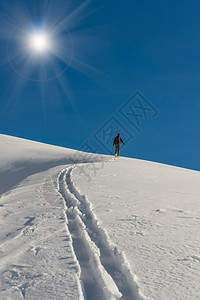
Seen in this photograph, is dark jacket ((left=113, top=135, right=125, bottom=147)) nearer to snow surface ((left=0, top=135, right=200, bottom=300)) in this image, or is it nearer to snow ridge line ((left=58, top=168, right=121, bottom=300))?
snow surface ((left=0, top=135, right=200, bottom=300))

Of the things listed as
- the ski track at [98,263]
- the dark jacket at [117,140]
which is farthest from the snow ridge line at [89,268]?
the dark jacket at [117,140]

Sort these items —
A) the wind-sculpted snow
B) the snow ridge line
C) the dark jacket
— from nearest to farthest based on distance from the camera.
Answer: the snow ridge line → the wind-sculpted snow → the dark jacket

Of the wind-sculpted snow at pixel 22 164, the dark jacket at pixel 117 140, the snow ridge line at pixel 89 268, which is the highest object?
the dark jacket at pixel 117 140

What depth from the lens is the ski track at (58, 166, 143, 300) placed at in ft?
7.54

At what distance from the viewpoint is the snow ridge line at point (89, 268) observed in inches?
89.9

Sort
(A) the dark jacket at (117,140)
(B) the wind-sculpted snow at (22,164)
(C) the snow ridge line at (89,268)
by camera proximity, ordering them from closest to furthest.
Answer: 1. (C) the snow ridge line at (89,268)
2. (B) the wind-sculpted snow at (22,164)
3. (A) the dark jacket at (117,140)

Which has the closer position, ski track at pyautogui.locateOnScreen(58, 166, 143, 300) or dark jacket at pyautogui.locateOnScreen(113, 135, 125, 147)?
ski track at pyautogui.locateOnScreen(58, 166, 143, 300)

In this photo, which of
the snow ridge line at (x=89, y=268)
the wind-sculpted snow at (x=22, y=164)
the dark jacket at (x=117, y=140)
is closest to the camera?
the snow ridge line at (x=89, y=268)

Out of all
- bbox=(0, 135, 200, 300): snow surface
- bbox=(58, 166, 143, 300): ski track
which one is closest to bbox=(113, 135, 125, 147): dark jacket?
bbox=(0, 135, 200, 300): snow surface

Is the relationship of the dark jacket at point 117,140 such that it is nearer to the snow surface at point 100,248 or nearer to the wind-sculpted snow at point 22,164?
the wind-sculpted snow at point 22,164

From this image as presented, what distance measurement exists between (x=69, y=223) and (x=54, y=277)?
177cm

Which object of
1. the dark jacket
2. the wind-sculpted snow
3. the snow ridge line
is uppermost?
the dark jacket

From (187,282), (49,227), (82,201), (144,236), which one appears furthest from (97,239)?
(82,201)

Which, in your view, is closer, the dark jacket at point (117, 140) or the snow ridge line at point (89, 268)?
the snow ridge line at point (89, 268)
